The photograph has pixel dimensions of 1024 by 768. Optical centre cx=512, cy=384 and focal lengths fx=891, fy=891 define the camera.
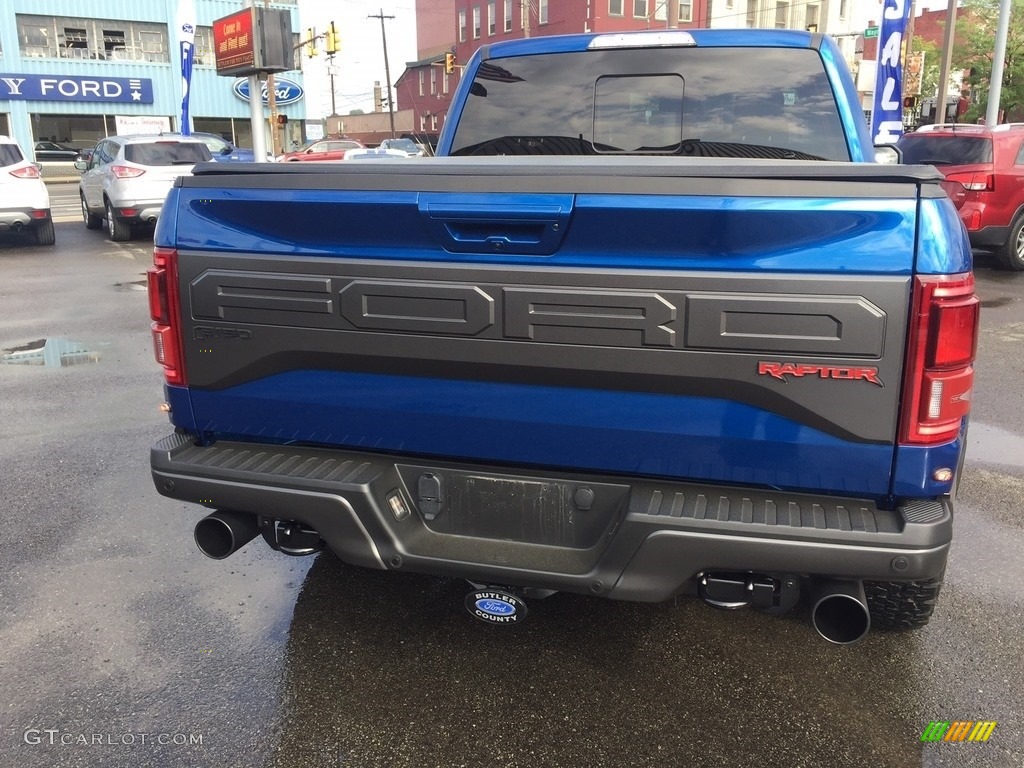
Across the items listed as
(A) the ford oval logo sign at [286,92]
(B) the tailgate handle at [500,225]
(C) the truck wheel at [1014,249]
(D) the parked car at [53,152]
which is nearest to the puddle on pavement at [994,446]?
(B) the tailgate handle at [500,225]

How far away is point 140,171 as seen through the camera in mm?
14750

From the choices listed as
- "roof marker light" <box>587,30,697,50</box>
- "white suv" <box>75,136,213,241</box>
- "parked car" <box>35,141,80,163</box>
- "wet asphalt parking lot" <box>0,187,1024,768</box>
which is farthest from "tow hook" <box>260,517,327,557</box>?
"parked car" <box>35,141,80,163</box>

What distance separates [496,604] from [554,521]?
0.37 meters

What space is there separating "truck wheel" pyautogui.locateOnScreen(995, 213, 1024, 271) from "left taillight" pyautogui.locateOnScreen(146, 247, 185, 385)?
12.1 m

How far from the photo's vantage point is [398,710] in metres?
2.89

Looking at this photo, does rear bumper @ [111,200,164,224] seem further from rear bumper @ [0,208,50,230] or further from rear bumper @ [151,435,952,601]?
rear bumper @ [151,435,952,601]

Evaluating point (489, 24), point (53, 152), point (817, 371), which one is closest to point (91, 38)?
point (53, 152)

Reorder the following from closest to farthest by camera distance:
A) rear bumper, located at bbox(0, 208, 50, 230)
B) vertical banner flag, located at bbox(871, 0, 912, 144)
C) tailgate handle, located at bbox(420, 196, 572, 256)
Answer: tailgate handle, located at bbox(420, 196, 572, 256) → rear bumper, located at bbox(0, 208, 50, 230) → vertical banner flag, located at bbox(871, 0, 912, 144)

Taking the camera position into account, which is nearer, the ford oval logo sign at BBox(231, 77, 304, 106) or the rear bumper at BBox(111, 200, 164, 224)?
the rear bumper at BBox(111, 200, 164, 224)

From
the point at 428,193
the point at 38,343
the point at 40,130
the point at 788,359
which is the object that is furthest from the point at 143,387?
the point at 40,130

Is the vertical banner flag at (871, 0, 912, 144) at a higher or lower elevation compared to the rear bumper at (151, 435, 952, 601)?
higher

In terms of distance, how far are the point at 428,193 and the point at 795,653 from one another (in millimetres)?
2103

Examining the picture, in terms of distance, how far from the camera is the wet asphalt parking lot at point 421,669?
8.89 feet

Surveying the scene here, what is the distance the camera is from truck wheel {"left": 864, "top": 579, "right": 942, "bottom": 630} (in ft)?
9.55
